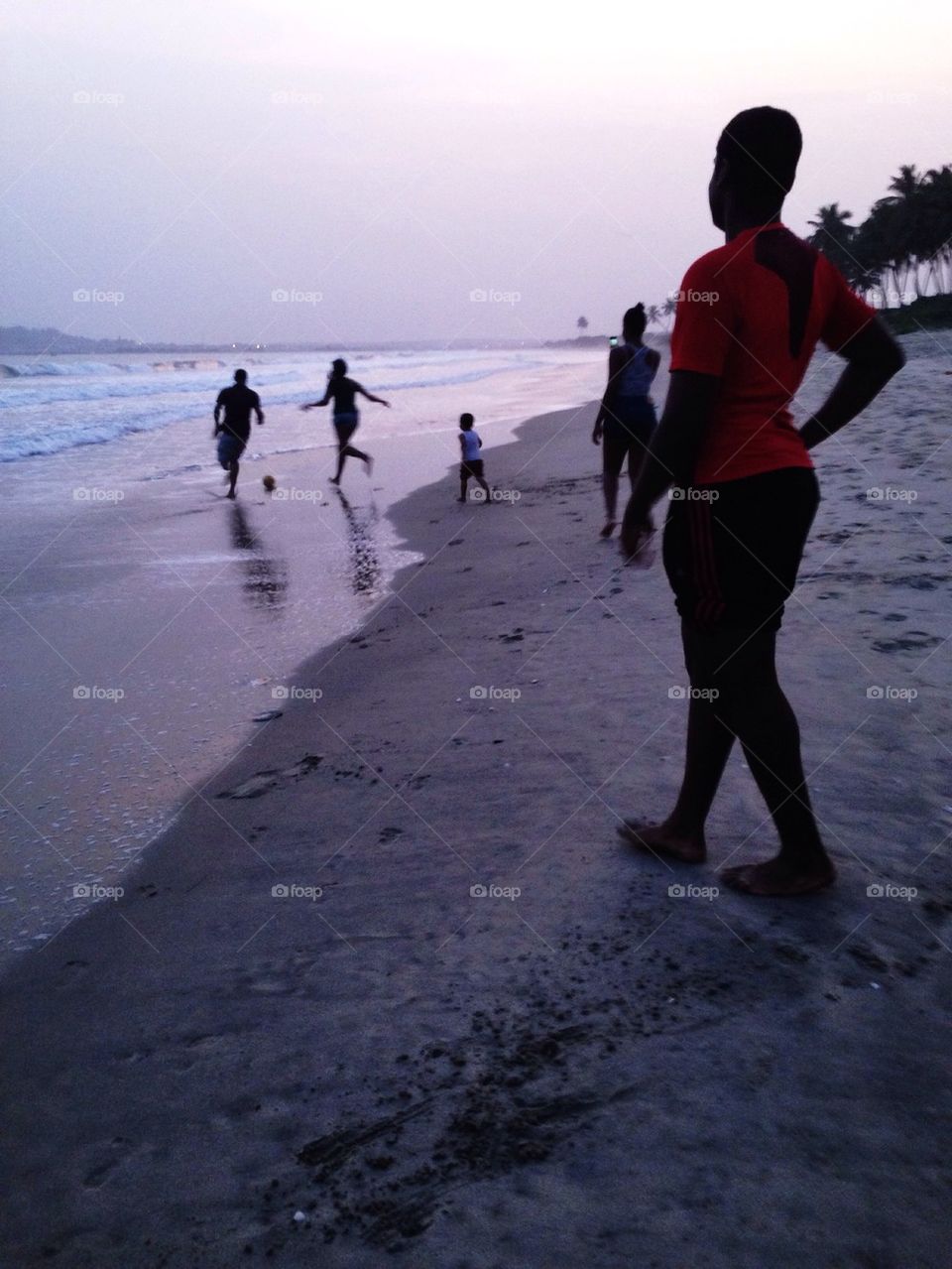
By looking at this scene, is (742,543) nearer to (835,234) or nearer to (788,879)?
(788,879)

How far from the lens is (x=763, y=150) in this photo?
216cm

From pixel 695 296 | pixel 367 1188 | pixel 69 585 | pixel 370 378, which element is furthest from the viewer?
pixel 370 378

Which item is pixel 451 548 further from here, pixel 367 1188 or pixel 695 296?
pixel 367 1188

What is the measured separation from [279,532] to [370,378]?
32.4 meters

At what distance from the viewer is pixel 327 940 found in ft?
7.82

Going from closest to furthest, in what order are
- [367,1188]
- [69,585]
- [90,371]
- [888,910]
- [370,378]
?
[367,1188] < [888,910] < [69,585] < [370,378] < [90,371]

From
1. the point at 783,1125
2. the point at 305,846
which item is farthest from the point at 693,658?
the point at 305,846

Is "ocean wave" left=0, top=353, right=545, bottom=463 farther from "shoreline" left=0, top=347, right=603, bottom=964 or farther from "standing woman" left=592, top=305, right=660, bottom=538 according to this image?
"standing woman" left=592, top=305, right=660, bottom=538

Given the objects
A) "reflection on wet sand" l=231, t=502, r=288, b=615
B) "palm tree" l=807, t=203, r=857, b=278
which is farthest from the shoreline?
"palm tree" l=807, t=203, r=857, b=278

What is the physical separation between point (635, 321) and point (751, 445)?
5.28 m

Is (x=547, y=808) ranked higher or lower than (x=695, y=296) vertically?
lower

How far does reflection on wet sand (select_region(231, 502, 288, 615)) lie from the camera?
244 inches

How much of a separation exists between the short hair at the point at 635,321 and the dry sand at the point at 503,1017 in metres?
3.91

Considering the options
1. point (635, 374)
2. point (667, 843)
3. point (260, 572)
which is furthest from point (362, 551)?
point (667, 843)
